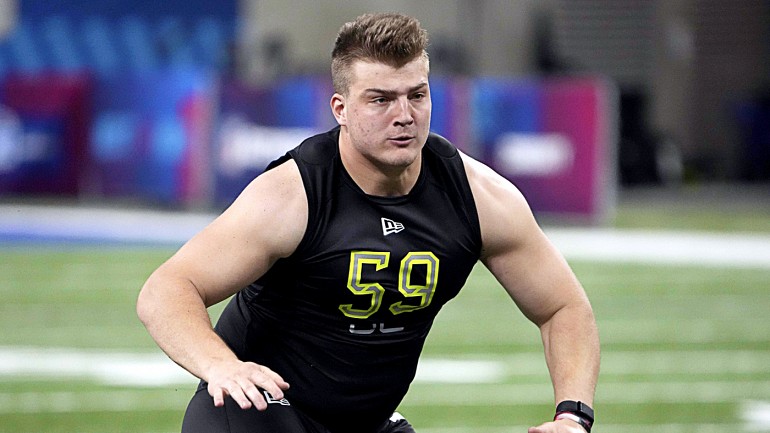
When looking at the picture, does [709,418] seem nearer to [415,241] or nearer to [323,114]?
[415,241]

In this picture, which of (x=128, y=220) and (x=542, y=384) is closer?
(x=542, y=384)

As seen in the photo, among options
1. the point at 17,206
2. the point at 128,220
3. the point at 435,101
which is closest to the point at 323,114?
the point at 435,101

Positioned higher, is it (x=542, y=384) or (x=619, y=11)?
(x=619, y=11)

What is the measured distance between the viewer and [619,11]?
102ft

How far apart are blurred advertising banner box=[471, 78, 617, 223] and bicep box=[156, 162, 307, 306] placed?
1398 cm

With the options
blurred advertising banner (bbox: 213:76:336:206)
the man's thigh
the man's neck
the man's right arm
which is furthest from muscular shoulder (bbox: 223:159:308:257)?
blurred advertising banner (bbox: 213:76:336:206)

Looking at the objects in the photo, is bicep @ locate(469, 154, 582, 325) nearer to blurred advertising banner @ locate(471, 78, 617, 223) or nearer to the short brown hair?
the short brown hair

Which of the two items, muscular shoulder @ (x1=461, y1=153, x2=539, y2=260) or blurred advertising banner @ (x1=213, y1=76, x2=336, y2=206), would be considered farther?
blurred advertising banner @ (x1=213, y1=76, x2=336, y2=206)

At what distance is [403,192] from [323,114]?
13.5 metres

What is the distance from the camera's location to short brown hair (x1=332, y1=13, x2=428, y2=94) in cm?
461

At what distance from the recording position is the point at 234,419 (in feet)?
15.7

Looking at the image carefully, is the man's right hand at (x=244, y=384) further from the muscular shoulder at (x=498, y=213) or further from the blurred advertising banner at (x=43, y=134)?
the blurred advertising banner at (x=43, y=134)

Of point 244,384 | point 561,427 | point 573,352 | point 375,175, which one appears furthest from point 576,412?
point 244,384

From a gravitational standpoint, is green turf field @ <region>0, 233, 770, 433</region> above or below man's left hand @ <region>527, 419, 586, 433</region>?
above
